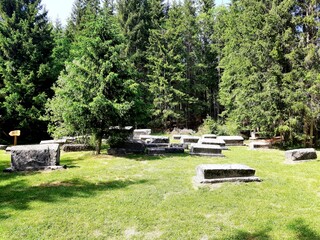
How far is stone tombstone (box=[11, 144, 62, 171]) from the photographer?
8805mm

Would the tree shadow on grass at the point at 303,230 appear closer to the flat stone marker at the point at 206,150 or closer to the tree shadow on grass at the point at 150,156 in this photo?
the tree shadow on grass at the point at 150,156

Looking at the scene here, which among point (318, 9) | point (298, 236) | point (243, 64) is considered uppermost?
point (318, 9)

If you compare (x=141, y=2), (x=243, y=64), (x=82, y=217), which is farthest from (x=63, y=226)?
(x=141, y=2)

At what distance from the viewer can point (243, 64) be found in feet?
61.7

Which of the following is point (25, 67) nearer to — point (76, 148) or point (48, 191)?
point (76, 148)

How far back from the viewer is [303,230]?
4570mm

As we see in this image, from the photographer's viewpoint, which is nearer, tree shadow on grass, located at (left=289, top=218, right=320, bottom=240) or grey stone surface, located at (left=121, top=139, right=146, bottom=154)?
tree shadow on grass, located at (left=289, top=218, right=320, bottom=240)

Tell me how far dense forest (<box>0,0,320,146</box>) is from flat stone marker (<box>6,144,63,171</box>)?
2.16 metres

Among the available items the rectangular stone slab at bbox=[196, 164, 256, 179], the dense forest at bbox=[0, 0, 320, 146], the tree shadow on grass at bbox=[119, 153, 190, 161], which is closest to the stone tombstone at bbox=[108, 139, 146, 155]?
the tree shadow on grass at bbox=[119, 153, 190, 161]

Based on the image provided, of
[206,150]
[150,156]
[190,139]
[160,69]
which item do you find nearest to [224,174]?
[206,150]

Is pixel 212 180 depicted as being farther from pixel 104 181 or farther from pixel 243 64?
pixel 243 64

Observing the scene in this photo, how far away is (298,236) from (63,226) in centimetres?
421

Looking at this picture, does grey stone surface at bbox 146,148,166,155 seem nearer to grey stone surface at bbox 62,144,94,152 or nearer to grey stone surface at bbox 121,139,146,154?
grey stone surface at bbox 121,139,146,154

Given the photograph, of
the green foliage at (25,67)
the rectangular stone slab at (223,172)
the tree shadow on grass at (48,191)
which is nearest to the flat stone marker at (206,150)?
the rectangular stone slab at (223,172)
